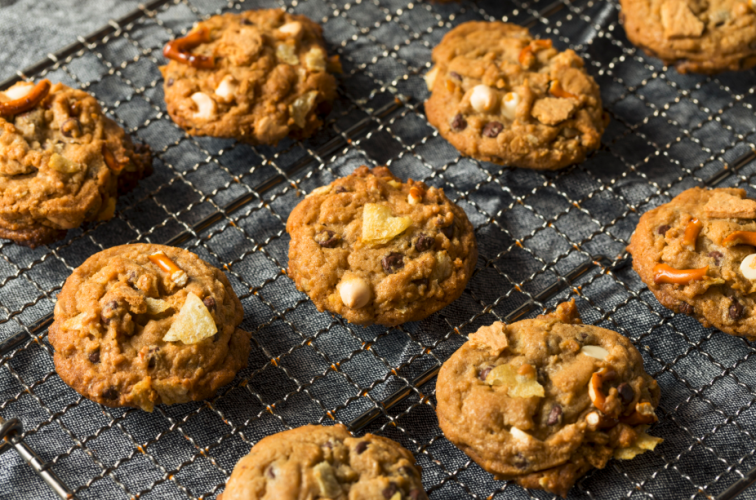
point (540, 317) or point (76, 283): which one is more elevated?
point (76, 283)

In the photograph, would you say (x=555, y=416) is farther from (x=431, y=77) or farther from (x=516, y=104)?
(x=431, y=77)

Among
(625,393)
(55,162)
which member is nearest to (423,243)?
(625,393)

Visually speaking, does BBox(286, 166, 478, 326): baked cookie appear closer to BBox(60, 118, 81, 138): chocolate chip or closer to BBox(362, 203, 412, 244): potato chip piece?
BBox(362, 203, 412, 244): potato chip piece

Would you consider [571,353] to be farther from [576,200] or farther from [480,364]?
[576,200]

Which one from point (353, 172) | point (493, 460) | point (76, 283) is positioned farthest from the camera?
point (353, 172)

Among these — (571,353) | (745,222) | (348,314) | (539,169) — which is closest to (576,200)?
(539,169)

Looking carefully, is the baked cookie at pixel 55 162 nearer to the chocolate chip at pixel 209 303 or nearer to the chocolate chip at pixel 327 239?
the chocolate chip at pixel 209 303

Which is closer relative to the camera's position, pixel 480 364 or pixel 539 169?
pixel 480 364
